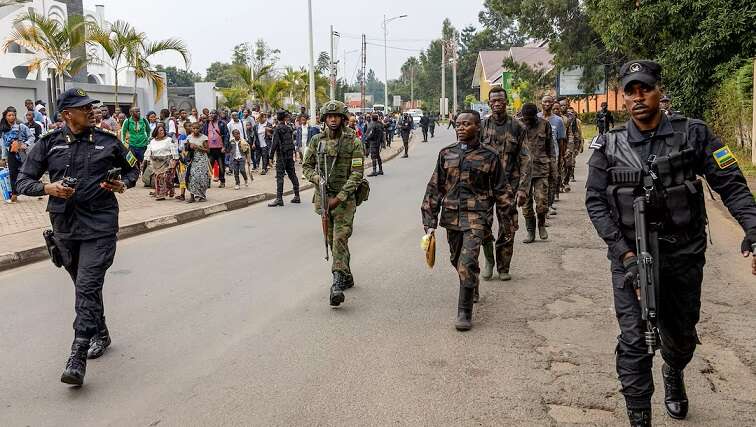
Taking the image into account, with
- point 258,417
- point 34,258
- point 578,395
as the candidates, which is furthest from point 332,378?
point 34,258

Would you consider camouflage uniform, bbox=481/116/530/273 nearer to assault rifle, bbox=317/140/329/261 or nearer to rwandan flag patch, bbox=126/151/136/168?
assault rifle, bbox=317/140/329/261

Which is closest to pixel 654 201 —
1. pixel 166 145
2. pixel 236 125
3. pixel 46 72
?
pixel 166 145

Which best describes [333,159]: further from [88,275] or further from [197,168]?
[197,168]

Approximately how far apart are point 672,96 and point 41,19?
654 inches

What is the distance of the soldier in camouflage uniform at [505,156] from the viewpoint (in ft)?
24.6

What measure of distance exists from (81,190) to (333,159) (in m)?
2.43

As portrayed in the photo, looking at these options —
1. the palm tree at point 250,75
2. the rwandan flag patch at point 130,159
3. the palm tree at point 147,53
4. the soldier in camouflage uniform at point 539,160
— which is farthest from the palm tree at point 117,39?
the rwandan flag patch at point 130,159

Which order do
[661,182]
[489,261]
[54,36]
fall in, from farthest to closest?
[54,36] → [489,261] → [661,182]

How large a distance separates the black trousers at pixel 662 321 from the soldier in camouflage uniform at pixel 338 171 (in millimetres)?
3314

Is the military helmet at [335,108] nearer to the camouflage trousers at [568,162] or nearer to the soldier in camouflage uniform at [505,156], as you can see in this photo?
the soldier in camouflage uniform at [505,156]

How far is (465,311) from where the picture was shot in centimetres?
587

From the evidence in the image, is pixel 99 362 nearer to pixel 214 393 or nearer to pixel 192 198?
pixel 214 393

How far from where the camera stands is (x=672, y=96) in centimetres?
2033

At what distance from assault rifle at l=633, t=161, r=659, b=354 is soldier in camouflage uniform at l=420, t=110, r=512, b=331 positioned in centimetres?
228
